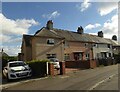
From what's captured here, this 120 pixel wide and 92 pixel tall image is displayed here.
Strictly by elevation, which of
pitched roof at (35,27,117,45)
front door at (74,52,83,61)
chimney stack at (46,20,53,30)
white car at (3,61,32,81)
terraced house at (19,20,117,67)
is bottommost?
white car at (3,61,32,81)

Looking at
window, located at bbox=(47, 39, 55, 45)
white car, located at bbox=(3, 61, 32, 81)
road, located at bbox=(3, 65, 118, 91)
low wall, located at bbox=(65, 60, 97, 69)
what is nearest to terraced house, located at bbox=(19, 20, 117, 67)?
window, located at bbox=(47, 39, 55, 45)

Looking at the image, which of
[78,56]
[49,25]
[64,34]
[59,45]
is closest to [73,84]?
[59,45]

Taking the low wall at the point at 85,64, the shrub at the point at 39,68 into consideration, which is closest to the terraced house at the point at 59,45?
the low wall at the point at 85,64

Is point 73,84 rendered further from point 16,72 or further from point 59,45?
point 59,45

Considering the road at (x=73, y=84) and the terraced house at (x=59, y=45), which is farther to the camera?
the terraced house at (x=59, y=45)

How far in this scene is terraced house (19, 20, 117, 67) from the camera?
1529 inches

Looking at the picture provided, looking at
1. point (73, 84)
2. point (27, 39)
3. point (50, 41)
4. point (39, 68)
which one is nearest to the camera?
point (73, 84)

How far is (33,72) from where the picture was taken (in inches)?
818

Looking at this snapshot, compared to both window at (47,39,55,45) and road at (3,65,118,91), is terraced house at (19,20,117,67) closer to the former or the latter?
window at (47,39,55,45)

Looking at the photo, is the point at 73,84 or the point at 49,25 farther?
the point at 49,25

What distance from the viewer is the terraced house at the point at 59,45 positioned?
127ft

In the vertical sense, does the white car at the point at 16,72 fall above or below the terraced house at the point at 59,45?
below

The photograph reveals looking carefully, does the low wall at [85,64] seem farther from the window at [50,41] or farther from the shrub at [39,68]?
the shrub at [39,68]

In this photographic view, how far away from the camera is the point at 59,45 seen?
41781mm
